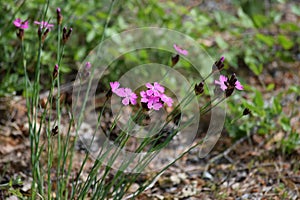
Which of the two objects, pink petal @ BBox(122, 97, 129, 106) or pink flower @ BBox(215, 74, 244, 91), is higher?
pink flower @ BBox(215, 74, 244, 91)

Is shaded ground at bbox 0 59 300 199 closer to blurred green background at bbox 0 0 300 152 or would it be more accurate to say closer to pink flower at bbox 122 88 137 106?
blurred green background at bbox 0 0 300 152

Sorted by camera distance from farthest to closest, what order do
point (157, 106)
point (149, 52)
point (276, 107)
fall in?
point (149, 52) → point (276, 107) → point (157, 106)

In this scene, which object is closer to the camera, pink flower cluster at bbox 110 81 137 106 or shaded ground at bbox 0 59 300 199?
pink flower cluster at bbox 110 81 137 106

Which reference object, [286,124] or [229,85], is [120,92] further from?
[286,124]

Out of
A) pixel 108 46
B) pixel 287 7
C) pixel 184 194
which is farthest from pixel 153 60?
pixel 287 7

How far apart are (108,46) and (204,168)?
0.93m

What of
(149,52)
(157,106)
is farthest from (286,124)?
(157,106)

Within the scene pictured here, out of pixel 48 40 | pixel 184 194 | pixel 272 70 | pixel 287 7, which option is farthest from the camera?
pixel 287 7

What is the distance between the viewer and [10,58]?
7.64 ft

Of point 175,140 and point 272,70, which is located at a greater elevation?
point 272,70

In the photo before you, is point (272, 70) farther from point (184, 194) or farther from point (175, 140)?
point (184, 194)

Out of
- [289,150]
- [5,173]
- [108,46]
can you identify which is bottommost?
[5,173]

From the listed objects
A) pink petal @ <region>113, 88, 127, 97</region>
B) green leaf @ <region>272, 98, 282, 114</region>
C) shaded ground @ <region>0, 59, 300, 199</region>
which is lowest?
pink petal @ <region>113, 88, 127, 97</region>

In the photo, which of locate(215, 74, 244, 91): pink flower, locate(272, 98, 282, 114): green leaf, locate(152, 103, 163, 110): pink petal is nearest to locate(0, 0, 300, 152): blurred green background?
locate(272, 98, 282, 114): green leaf
